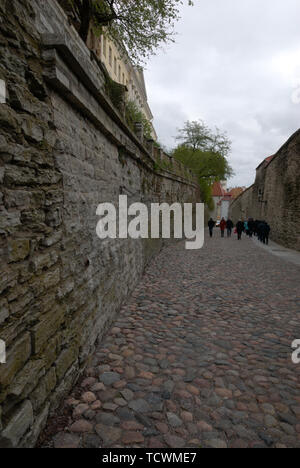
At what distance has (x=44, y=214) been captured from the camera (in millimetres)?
2254

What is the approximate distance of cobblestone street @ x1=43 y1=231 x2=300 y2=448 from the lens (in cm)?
222

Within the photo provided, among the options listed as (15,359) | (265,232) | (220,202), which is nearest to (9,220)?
(15,359)

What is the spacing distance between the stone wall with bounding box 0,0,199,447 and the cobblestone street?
32 centimetres

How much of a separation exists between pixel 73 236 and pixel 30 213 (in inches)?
32.3

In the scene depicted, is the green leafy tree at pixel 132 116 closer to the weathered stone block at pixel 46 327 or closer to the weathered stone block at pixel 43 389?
the weathered stone block at pixel 46 327

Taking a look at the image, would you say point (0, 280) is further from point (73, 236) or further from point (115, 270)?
point (115, 270)

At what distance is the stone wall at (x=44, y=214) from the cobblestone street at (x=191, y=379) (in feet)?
1.06

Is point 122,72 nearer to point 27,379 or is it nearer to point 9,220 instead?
point 9,220

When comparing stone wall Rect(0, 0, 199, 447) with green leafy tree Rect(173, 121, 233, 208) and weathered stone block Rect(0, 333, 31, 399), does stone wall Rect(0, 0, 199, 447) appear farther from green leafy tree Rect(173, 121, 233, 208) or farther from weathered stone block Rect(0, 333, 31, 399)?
→ green leafy tree Rect(173, 121, 233, 208)

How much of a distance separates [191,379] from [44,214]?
7.34ft

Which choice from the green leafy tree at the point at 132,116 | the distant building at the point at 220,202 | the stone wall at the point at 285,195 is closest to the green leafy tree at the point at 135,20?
the green leafy tree at the point at 132,116

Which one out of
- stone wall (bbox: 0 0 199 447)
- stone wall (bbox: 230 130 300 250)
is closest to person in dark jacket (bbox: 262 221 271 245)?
stone wall (bbox: 230 130 300 250)

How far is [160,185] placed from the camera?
1193cm
